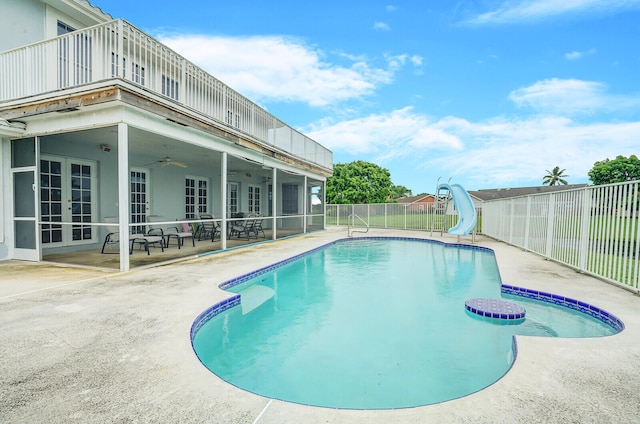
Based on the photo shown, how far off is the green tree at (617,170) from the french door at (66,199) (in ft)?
153

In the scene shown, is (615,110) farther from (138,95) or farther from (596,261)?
(138,95)

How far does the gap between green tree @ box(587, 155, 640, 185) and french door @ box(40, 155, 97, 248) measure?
46.7m

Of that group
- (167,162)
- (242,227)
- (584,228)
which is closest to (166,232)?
(167,162)

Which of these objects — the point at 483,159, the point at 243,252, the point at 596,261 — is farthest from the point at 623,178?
the point at 243,252

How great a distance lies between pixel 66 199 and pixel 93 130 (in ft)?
8.22

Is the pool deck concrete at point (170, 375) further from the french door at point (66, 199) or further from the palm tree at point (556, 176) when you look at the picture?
the palm tree at point (556, 176)

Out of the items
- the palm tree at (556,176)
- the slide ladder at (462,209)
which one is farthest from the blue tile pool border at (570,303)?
the palm tree at (556,176)

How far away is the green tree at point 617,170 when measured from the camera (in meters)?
36.4

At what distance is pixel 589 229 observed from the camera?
19.2ft

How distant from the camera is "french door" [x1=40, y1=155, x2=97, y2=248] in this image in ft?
24.5

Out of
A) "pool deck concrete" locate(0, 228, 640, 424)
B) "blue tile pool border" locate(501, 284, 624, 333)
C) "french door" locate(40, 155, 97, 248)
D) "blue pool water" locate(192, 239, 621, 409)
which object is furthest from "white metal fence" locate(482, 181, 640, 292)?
"french door" locate(40, 155, 97, 248)

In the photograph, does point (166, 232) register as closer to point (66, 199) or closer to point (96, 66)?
point (66, 199)

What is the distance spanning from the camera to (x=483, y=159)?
2010 inches

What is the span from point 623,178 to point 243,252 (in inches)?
1820
